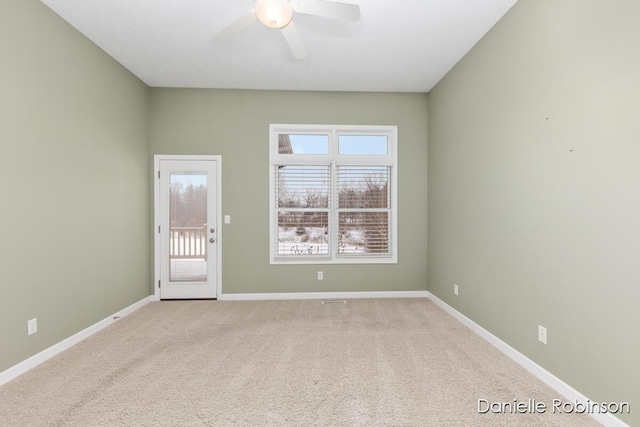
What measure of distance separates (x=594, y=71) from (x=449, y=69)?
2110mm

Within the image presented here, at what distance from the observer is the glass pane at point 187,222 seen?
434cm

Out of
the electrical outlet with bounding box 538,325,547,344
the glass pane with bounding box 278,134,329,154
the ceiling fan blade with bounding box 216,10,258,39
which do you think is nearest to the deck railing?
the glass pane with bounding box 278,134,329,154

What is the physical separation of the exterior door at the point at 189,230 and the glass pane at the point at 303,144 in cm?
103

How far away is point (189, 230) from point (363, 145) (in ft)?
9.48

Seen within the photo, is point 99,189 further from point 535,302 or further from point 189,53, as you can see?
point 535,302

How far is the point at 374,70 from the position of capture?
3740mm

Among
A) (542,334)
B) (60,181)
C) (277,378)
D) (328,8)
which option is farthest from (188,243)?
(542,334)

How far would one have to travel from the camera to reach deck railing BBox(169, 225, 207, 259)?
14.2 ft

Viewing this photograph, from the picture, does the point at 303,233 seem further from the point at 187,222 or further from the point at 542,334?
the point at 542,334

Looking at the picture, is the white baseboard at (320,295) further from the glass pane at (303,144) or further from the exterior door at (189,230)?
the glass pane at (303,144)

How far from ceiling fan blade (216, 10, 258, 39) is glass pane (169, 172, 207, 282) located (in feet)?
7.71

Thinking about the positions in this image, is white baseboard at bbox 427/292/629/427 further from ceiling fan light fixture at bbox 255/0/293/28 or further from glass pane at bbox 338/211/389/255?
ceiling fan light fixture at bbox 255/0/293/28

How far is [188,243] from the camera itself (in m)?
4.35

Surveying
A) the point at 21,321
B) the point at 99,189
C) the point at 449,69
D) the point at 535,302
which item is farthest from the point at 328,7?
the point at 21,321
